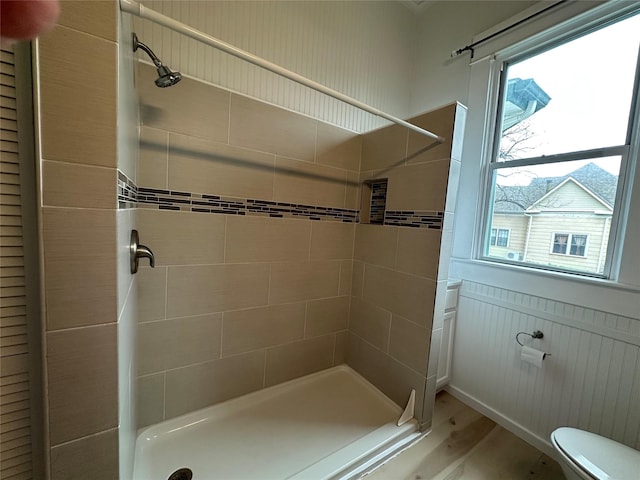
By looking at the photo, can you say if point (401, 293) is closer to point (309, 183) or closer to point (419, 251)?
point (419, 251)

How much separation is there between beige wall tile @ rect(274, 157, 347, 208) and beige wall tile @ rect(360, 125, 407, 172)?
212 mm

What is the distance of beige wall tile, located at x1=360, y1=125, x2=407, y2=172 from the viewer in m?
1.67

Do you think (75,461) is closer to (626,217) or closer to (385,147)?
(385,147)

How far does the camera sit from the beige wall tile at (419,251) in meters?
1.45

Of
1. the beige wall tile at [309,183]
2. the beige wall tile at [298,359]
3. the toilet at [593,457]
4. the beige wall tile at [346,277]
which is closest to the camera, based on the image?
the toilet at [593,457]

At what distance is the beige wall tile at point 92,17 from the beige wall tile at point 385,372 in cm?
192

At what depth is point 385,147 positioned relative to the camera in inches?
69.8

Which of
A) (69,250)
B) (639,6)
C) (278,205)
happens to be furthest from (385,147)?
(69,250)

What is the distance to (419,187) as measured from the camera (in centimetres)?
155

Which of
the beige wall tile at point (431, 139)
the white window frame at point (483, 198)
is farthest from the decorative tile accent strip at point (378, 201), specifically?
the white window frame at point (483, 198)

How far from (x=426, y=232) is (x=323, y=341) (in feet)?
3.62

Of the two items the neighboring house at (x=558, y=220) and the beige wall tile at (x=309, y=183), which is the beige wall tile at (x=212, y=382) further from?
the neighboring house at (x=558, y=220)

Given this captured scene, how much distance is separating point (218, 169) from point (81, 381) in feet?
3.56

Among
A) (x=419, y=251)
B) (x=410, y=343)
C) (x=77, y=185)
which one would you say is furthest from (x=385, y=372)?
(x=77, y=185)
